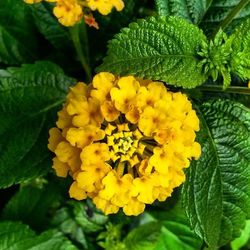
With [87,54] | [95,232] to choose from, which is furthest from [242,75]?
[95,232]

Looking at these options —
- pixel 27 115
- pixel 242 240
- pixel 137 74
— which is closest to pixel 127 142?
pixel 137 74

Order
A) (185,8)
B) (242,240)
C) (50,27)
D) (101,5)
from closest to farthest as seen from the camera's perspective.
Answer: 1. (101,5)
2. (185,8)
3. (50,27)
4. (242,240)

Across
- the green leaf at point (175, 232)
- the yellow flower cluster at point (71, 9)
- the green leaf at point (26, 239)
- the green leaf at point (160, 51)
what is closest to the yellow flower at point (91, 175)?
the green leaf at point (160, 51)

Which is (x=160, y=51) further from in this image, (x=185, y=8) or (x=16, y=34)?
(x=16, y=34)

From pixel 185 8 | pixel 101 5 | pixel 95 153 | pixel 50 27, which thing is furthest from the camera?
pixel 50 27

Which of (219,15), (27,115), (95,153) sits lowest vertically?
(27,115)

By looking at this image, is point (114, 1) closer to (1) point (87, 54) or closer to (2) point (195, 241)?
(1) point (87, 54)

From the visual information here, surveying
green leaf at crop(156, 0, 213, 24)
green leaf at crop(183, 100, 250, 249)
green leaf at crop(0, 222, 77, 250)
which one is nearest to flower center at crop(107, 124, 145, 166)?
green leaf at crop(183, 100, 250, 249)

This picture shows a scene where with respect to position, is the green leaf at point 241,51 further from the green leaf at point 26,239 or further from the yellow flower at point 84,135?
the green leaf at point 26,239
